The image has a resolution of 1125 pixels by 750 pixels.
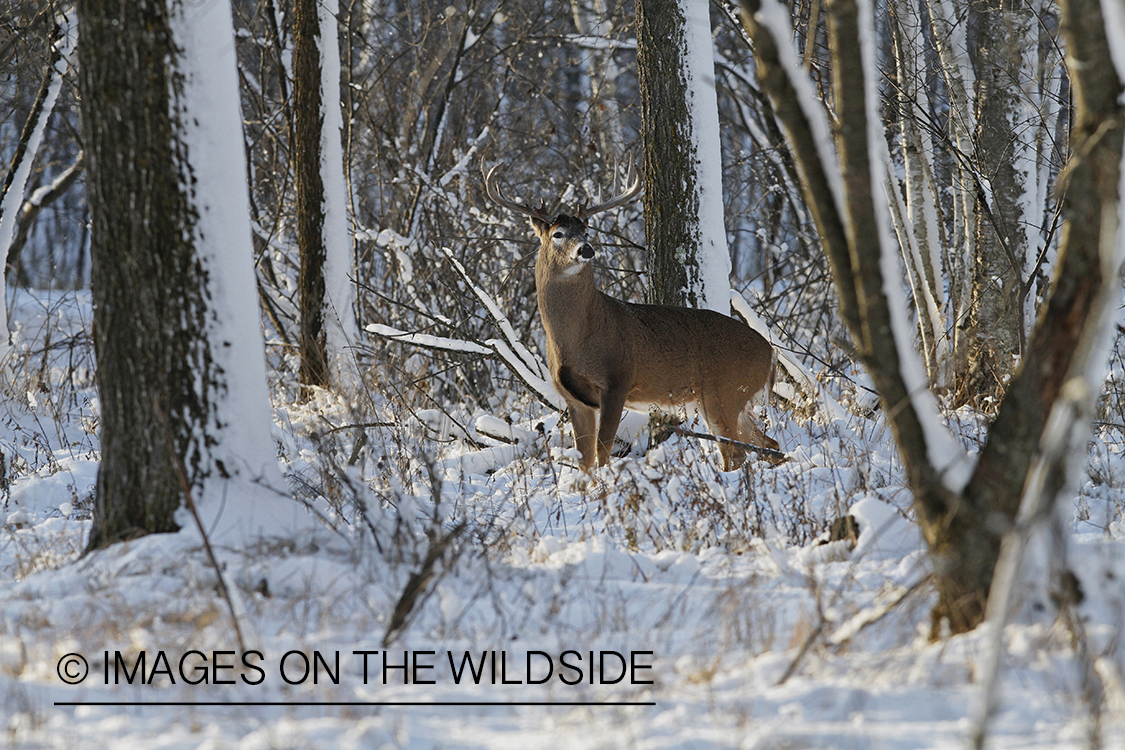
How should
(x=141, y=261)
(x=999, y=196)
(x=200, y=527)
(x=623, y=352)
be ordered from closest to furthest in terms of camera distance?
(x=200, y=527) → (x=141, y=261) → (x=623, y=352) → (x=999, y=196)

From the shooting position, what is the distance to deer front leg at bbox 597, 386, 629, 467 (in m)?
6.64

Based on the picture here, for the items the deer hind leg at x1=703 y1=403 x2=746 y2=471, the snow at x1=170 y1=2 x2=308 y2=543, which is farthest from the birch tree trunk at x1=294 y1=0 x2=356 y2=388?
the snow at x1=170 y1=2 x2=308 y2=543

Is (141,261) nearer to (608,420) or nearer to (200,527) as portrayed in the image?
(200,527)

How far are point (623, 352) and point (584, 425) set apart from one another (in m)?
0.56

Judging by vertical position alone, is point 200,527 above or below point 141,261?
below

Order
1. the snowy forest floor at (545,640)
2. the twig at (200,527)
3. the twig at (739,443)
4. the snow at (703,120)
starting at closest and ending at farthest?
the snowy forest floor at (545,640), the twig at (200,527), the twig at (739,443), the snow at (703,120)

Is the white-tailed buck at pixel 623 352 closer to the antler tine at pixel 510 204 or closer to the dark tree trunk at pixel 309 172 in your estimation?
the antler tine at pixel 510 204

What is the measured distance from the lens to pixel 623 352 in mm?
6836

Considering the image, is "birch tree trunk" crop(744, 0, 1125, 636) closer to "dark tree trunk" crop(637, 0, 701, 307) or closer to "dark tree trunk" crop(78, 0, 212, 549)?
"dark tree trunk" crop(78, 0, 212, 549)

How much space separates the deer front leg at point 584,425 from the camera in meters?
6.94

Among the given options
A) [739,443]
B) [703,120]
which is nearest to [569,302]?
[703,120]

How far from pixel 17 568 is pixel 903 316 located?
3346 mm
